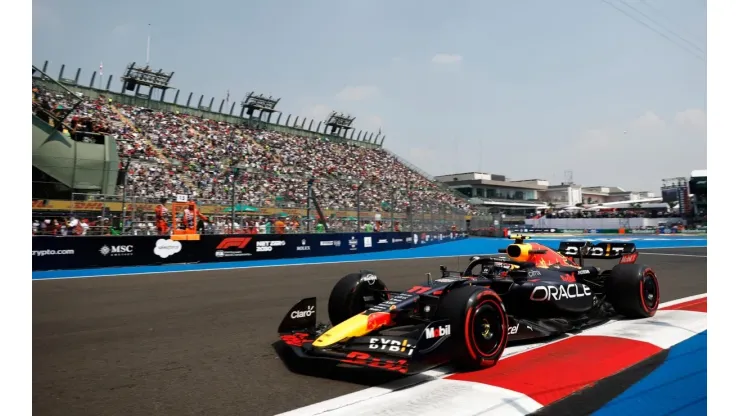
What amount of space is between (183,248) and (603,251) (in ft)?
37.7

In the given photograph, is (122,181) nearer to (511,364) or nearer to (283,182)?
(283,182)

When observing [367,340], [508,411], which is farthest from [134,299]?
[508,411]

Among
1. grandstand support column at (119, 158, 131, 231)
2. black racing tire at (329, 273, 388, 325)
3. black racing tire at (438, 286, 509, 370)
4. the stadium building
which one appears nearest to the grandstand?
grandstand support column at (119, 158, 131, 231)

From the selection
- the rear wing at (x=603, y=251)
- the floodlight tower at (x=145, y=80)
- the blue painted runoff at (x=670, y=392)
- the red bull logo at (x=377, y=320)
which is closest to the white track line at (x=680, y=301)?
the rear wing at (x=603, y=251)

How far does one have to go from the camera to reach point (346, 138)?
46.3m

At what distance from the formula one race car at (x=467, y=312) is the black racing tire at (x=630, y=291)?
1 cm

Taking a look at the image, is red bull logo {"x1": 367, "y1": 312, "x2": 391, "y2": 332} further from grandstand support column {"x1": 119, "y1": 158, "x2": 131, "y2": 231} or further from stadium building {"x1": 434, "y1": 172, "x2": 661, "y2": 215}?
stadium building {"x1": 434, "y1": 172, "x2": 661, "y2": 215}

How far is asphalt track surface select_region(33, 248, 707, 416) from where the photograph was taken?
374 centimetres

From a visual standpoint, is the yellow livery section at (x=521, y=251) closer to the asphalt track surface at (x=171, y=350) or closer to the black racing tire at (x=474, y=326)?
the black racing tire at (x=474, y=326)

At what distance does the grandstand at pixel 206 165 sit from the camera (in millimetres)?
14109

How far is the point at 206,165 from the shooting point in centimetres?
2306

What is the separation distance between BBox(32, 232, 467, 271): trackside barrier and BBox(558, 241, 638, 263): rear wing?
10.9 meters

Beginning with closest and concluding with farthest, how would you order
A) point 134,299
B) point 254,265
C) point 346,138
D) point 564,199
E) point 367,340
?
point 367,340 < point 134,299 < point 254,265 < point 346,138 < point 564,199
